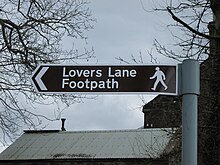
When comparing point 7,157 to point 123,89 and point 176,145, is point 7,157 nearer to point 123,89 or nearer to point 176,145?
point 176,145

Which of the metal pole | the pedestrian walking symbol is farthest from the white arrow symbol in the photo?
the metal pole

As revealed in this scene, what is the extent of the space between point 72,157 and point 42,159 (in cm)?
197

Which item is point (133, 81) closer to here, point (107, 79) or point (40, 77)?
point (107, 79)

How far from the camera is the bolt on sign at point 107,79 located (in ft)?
12.8

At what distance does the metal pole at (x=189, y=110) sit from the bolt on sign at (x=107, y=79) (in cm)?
9

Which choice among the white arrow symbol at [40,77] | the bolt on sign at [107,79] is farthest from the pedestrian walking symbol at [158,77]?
the white arrow symbol at [40,77]

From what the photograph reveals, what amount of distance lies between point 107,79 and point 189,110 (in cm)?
66

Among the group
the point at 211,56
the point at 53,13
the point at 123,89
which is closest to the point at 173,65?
the point at 123,89

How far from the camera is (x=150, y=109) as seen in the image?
1397 centimetres

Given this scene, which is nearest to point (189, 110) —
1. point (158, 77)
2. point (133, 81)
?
point (158, 77)

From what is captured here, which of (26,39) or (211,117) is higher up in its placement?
(26,39)

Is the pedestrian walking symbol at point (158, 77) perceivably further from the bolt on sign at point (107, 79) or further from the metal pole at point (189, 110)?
the metal pole at point (189, 110)

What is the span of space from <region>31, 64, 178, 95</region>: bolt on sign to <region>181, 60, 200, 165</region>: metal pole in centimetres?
9

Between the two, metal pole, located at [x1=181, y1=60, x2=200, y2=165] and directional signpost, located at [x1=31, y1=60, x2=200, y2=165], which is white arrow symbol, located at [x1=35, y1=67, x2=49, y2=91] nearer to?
directional signpost, located at [x1=31, y1=60, x2=200, y2=165]
